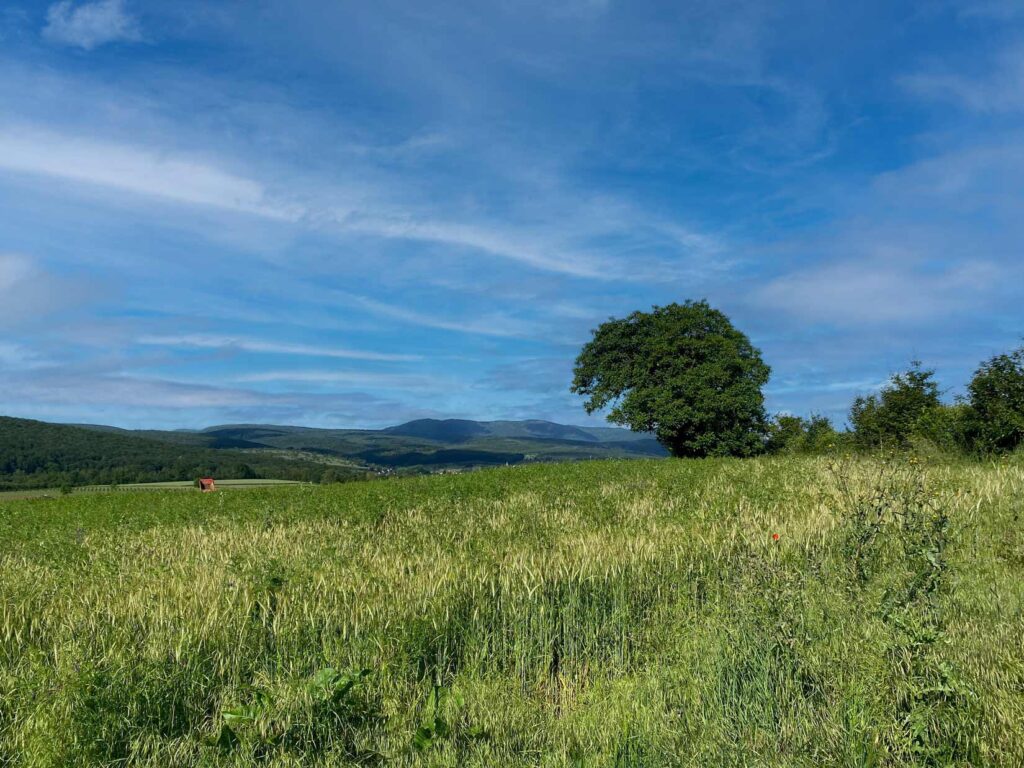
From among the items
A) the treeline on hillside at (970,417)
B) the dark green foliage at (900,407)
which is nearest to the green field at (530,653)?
the treeline on hillside at (970,417)

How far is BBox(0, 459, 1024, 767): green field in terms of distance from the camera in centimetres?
398

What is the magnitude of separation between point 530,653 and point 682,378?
36537 millimetres

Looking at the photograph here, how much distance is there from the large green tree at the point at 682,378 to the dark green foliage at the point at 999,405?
16781 mm

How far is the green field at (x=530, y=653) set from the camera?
13.1 feet

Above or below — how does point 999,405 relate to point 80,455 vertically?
above

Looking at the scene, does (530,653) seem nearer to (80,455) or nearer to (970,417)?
(970,417)

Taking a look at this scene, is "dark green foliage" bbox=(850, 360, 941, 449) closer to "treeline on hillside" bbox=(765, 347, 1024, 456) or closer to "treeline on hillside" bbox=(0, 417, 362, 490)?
"treeline on hillside" bbox=(765, 347, 1024, 456)

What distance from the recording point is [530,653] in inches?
223

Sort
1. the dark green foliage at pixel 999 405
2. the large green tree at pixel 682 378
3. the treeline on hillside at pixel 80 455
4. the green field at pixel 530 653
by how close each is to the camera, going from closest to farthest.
Answer: the green field at pixel 530 653 < the dark green foliage at pixel 999 405 < the large green tree at pixel 682 378 < the treeline on hillside at pixel 80 455

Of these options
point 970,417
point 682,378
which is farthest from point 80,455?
point 970,417

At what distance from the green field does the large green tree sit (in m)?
31.9

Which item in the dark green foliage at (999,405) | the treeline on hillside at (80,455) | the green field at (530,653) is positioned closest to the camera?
the green field at (530,653)

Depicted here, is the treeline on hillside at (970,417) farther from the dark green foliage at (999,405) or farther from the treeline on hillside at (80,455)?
the treeline on hillside at (80,455)

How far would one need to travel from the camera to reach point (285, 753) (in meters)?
3.90
